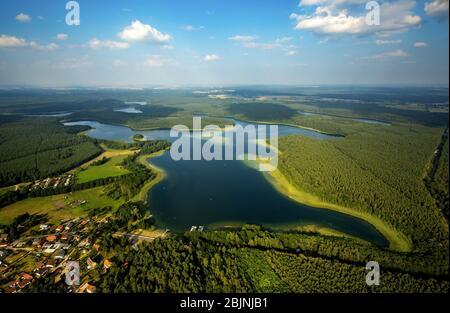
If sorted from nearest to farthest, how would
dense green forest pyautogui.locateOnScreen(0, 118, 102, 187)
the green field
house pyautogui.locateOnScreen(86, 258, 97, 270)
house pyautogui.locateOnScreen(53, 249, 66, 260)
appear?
1. house pyautogui.locateOnScreen(86, 258, 97, 270)
2. house pyautogui.locateOnScreen(53, 249, 66, 260)
3. the green field
4. dense green forest pyautogui.locateOnScreen(0, 118, 102, 187)

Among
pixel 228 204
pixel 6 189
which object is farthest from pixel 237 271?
pixel 6 189

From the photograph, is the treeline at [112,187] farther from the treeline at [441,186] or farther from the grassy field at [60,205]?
the treeline at [441,186]

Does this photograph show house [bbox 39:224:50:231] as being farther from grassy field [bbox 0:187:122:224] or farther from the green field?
the green field

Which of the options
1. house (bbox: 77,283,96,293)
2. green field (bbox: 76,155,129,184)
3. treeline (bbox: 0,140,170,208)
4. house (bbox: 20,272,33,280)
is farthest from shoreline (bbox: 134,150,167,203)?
house (bbox: 77,283,96,293)

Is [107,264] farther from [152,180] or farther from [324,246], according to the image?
[152,180]

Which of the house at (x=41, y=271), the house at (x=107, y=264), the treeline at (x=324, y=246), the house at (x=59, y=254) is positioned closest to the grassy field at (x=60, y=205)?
the house at (x=59, y=254)
